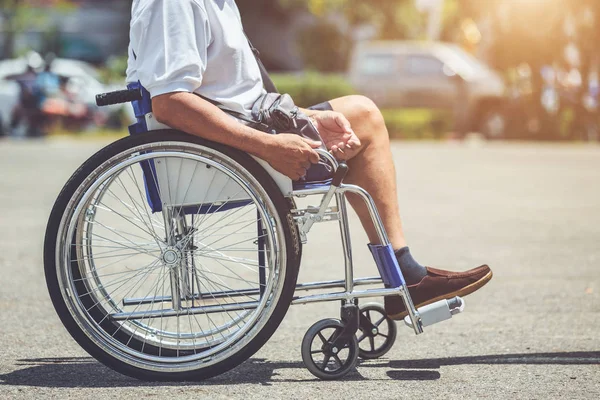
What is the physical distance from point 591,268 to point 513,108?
15.4 m

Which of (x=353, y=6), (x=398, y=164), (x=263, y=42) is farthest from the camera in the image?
(x=263, y=42)

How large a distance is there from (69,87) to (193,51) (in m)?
17.6

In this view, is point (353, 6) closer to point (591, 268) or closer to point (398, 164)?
point (398, 164)

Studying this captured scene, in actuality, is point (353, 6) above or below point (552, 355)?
above

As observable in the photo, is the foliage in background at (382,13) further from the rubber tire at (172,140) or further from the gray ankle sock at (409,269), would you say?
the rubber tire at (172,140)

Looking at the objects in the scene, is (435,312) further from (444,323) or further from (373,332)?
(444,323)

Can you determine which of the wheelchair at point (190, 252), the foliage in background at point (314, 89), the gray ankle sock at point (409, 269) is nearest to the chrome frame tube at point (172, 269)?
the wheelchair at point (190, 252)

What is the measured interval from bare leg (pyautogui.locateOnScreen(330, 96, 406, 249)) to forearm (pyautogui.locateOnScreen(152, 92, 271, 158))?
46 cm

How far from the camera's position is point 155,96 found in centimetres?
359

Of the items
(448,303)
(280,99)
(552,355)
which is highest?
(280,99)

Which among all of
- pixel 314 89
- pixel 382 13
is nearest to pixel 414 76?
pixel 314 89

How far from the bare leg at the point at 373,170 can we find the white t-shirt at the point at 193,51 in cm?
41

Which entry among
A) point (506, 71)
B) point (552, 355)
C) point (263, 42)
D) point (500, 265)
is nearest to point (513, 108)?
point (506, 71)

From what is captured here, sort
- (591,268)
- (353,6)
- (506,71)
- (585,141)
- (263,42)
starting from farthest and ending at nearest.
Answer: (263,42) → (353,6) → (506,71) → (585,141) → (591,268)
